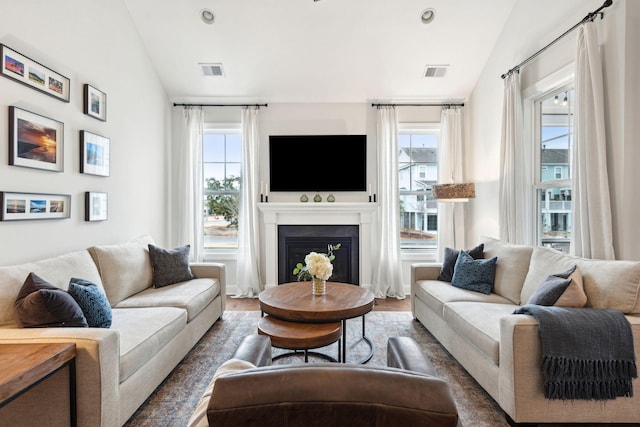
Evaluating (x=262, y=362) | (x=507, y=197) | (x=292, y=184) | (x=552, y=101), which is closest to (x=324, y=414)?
(x=262, y=362)

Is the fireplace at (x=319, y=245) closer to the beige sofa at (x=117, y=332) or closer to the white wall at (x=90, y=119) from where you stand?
the beige sofa at (x=117, y=332)

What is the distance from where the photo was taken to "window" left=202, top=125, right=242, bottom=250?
4.93m

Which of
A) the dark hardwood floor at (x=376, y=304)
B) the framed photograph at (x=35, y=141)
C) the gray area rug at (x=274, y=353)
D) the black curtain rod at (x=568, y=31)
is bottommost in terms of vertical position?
the gray area rug at (x=274, y=353)

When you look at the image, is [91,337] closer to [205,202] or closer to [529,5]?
[205,202]

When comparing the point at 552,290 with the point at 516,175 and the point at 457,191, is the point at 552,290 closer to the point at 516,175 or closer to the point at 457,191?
the point at 516,175

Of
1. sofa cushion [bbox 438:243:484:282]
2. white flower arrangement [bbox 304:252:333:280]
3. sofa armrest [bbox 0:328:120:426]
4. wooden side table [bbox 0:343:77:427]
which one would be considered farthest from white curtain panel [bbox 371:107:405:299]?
wooden side table [bbox 0:343:77:427]

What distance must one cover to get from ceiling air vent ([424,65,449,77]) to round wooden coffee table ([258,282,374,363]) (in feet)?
9.98

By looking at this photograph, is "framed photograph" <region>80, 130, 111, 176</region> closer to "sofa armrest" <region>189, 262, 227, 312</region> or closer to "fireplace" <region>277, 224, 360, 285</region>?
"sofa armrest" <region>189, 262, 227, 312</region>

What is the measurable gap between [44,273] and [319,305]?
6.08ft

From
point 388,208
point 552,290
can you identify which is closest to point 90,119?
point 388,208

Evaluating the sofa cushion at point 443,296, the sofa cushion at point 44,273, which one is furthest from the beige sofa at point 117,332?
the sofa cushion at point 443,296

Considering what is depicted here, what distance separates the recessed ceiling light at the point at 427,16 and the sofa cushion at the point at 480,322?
3088mm

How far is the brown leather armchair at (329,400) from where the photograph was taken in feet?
2.44

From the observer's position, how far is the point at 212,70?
431cm
